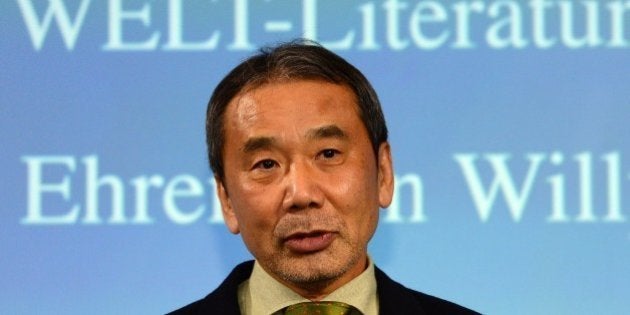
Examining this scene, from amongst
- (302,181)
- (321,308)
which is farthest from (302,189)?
(321,308)

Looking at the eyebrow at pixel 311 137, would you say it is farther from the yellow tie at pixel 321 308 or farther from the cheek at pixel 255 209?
the yellow tie at pixel 321 308

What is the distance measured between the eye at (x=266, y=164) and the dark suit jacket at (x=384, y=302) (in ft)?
0.83

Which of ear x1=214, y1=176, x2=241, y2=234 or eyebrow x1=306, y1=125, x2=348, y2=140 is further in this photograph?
ear x1=214, y1=176, x2=241, y2=234

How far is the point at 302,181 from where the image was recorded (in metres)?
2.14

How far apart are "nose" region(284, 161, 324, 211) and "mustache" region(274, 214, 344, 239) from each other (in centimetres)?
2

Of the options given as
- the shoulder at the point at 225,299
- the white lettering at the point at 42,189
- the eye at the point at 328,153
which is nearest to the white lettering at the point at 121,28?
the white lettering at the point at 42,189

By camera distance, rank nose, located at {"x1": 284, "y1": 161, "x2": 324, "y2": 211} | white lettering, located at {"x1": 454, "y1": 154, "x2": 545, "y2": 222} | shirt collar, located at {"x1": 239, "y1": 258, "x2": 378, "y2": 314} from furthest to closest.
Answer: white lettering, located at {"x1": 454, "y1": 154, "x2": 545, "y2": 222}
shirt collar, located at {"x1": 239, "y1": 258, "x2": 378, "y2": 314}
nose, located at {"x1": 284, "y1": 161, "x2": 324, "y2": 211}

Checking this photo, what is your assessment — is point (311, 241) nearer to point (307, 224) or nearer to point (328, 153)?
point (307, 224)

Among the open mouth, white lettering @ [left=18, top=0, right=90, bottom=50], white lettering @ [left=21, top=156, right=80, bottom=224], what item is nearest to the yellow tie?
the open mouth

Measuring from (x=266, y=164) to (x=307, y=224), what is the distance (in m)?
0.14

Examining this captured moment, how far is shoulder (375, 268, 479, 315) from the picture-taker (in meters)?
2.28

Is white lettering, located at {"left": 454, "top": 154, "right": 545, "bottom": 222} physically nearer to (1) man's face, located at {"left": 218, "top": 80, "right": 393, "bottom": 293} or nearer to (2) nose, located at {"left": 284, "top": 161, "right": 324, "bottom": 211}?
(1) man's face, located at {"left": 218, "top": 80, "right": 393, "bottom": 293}

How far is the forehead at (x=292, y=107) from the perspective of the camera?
219 cm

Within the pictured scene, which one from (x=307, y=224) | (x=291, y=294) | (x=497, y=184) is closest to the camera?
(x=307, y=224)
